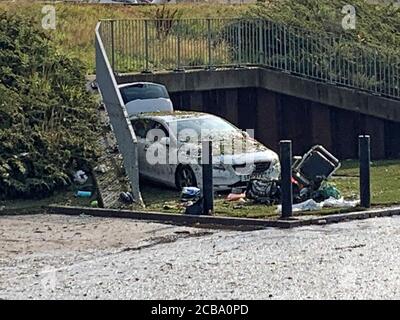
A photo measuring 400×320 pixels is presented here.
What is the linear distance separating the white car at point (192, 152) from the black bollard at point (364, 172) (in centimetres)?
323

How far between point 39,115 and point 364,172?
8364 millimetres

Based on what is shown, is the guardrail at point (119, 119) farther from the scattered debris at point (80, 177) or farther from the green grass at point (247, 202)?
the scattered debris at point (80, 177)

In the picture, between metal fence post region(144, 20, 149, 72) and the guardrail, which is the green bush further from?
metal fence post region(144, 20, 149, 72)

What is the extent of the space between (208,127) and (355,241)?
8696mm

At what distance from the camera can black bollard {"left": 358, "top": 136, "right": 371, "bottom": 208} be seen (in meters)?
19.5

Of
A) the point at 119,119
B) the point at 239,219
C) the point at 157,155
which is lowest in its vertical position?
the point at 239,219

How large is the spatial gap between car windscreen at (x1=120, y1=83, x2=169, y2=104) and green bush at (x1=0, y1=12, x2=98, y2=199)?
104 cm

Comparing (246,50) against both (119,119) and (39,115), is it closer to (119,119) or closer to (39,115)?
(39,115)

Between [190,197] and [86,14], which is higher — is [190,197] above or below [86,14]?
below

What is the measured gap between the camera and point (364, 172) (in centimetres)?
1945

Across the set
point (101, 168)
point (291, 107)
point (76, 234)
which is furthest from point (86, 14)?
point (76, 234)

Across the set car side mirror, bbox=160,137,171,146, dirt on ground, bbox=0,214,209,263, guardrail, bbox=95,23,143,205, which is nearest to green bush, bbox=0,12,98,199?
guardrail, bbox=95,23,143,205
